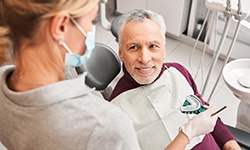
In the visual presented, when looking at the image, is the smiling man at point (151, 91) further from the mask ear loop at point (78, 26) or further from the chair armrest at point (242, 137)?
the mask ear loop at point (78, 26)

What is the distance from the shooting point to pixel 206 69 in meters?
2.55

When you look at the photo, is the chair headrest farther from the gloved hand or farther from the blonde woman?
the blonde woman

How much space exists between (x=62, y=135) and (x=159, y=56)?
71 centimetres

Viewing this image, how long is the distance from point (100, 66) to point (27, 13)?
84cm

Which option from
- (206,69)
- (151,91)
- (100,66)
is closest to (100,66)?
(100,66)

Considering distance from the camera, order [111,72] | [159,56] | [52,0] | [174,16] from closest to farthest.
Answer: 1. [52,0]
2. [159,56]
3. [111,72]
4. [174,16]

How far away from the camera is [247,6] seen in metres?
1.33

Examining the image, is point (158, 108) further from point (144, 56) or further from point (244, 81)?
point (244, 81)

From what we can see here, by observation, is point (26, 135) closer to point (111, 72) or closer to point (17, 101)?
point (17, 101)

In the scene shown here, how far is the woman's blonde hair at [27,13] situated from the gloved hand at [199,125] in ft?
2.15

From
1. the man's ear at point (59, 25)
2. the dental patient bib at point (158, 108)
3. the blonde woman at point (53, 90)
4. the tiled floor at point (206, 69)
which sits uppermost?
the man's ear at point (59, 25)

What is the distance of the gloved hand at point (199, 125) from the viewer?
1.17 meters

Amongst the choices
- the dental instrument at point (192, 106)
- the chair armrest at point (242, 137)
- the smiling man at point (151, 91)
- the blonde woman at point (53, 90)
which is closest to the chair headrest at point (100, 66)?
the smiling man at point (151, 91)

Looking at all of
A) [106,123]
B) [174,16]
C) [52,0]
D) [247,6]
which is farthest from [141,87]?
[174,16]
